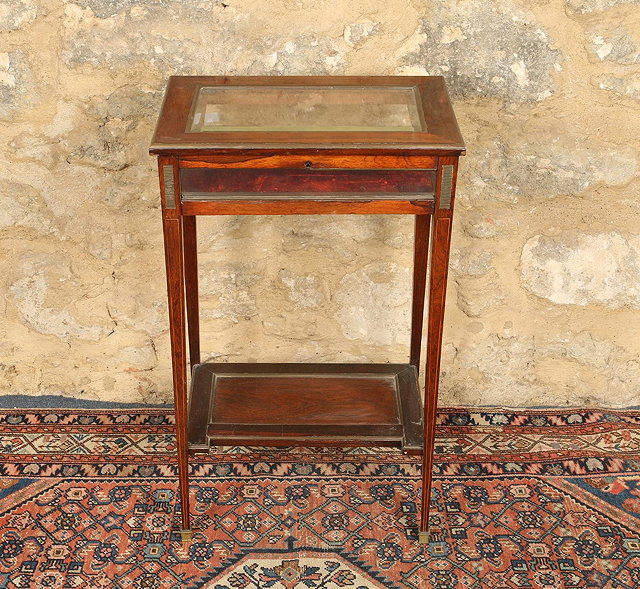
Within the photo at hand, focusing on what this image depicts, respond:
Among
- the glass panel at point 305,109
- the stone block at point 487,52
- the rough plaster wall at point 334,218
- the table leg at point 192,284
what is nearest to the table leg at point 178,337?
the glass panel at point 305,109

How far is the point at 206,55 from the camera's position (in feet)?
8.55

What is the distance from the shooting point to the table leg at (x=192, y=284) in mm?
2703

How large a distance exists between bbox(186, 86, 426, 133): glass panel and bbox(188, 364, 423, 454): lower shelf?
95 centimetres

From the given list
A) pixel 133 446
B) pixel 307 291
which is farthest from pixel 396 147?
pixel 133 446

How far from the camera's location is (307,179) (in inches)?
82.5

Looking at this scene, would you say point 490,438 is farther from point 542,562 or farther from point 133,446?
point 133,446

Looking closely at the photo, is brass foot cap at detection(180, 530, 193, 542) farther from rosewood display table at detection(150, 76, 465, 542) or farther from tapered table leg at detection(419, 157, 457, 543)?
tapered table leg at detection(419, 157, 457, 543)

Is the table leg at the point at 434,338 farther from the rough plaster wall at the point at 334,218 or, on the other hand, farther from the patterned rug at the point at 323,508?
the rough plaster wall at the point at 334,218

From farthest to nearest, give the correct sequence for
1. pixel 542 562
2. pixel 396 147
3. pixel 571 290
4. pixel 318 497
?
pixel 571 290, pixel 318 497, pixel 542 562, pixel 396 147

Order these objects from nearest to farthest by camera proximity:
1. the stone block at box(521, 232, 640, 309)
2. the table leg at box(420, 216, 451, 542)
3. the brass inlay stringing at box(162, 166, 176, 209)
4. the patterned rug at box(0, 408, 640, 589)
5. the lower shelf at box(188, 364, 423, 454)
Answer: the brass inlay stringing at box(162, 166, 176, 209)
the table leg at box(420, 216, 451, 542)
the patterned rug at box(0, 408, 640, 589)
the lower shelf at box(188, 364, 423, 454)
the stone block at box(521, 232, 640, 309)

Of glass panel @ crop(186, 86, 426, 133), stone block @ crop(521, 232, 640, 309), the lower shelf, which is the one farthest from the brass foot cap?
stone block @ crop(521, 232, 640, 309)

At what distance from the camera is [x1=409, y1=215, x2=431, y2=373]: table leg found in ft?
8.87

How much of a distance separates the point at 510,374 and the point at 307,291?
0.76m

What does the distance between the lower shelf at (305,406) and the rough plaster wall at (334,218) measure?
0.58 ft
